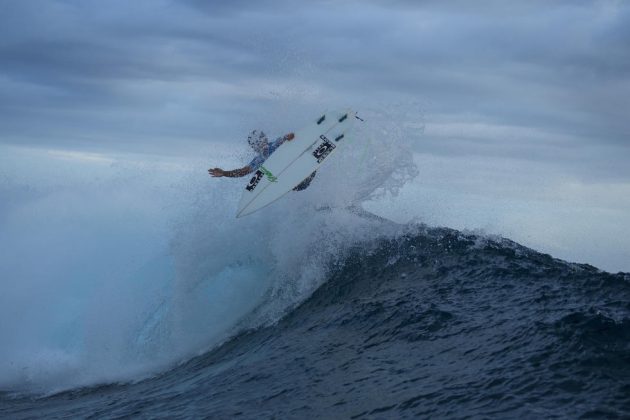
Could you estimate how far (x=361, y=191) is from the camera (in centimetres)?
1312

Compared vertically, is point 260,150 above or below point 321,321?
above

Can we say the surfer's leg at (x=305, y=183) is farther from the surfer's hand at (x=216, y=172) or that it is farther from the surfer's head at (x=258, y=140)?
the surfer's hand at (x=216, y=172)

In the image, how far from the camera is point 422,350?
706cm

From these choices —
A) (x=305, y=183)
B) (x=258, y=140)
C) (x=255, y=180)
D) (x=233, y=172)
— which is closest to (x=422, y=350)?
(x=305, y=183)

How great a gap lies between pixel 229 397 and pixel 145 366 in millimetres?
4003

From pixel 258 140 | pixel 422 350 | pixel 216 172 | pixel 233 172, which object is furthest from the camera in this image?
pixel 258 140

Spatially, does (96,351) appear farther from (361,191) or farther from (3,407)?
(361,191)

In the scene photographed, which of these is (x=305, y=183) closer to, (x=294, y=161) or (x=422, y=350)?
(x=294, y=161)

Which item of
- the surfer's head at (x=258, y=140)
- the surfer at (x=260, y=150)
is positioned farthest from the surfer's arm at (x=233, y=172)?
the surfer's head at (x=258, y=140)

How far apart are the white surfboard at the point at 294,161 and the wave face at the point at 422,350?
7.43 ft

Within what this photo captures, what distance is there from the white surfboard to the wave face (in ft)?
7.43

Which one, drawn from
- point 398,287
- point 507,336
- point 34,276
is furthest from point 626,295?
point 34,276

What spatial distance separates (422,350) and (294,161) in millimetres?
6467

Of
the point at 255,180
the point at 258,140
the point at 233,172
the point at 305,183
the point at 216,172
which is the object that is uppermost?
the point at 258,140
